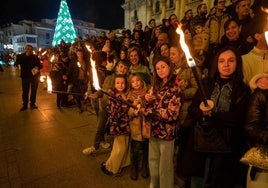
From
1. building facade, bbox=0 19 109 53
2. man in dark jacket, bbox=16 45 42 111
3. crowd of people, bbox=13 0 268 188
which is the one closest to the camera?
crowd of people, bbox=13 0 268 188

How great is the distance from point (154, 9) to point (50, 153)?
42.6 m

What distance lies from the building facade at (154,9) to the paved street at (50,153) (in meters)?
25.9

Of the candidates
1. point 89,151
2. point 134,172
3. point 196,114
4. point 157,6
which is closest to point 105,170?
point 134,172

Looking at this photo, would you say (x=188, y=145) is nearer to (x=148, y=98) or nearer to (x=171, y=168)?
(x=171, y=168)

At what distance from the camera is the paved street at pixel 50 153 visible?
3826mm

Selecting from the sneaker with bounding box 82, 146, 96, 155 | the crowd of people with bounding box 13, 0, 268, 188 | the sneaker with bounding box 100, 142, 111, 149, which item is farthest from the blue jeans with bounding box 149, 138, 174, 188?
the sneaker with bounding box 100, 142, 111, 149

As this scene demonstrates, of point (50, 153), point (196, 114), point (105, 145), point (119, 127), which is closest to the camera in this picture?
point (196, 114)

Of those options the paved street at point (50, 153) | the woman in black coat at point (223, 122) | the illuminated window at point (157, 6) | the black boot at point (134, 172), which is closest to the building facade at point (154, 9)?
the illuminated window at point (157, 6)

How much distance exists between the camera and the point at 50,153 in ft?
15.9

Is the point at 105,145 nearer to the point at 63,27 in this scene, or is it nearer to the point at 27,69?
the point at 27,69

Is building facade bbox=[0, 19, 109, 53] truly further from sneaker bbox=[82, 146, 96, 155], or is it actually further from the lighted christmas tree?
sneaker bbox=[82, 146, 96, 155]

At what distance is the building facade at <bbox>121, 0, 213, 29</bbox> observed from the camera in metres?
34.5

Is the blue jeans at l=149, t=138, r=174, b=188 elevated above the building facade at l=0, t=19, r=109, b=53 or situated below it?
below

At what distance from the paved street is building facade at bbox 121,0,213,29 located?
1020 inches
